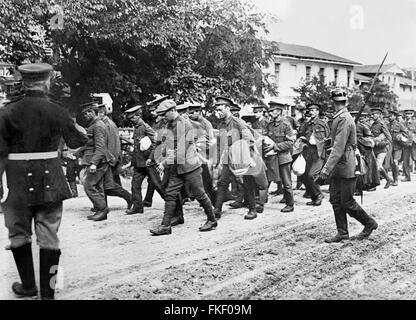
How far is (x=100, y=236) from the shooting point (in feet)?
Answer: 23.4

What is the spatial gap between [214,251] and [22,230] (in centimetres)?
245

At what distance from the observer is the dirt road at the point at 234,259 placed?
4.75 m

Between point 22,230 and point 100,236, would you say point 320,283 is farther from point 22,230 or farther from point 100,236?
point 100,236

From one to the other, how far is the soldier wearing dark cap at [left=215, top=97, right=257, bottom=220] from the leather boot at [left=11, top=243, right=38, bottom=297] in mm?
4087

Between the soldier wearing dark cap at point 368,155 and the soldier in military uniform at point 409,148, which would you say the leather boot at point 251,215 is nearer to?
the soldier wearing dark cap at point 368,155

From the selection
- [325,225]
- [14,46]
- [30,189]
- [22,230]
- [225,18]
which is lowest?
[325,225]

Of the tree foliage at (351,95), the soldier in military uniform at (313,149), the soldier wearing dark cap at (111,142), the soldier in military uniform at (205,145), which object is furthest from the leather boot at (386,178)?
the soldier wearing dark cap at (111,142)

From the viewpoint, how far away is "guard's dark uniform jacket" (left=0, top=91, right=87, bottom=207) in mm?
4301

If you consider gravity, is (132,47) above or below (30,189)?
above

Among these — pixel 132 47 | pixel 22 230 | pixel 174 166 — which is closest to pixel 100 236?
pixel 174 166

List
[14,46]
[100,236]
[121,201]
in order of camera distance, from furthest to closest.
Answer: [121,201], [14,46], [100,236]

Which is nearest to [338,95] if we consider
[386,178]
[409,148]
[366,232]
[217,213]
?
[366,232]

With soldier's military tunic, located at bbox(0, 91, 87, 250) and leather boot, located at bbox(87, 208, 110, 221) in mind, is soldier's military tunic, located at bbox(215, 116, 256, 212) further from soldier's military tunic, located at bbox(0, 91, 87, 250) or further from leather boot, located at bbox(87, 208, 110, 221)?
soldier's military tunic, located at bbox(0, 91, 87, 250)

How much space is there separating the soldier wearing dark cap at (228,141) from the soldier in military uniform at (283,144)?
0.80 metres
